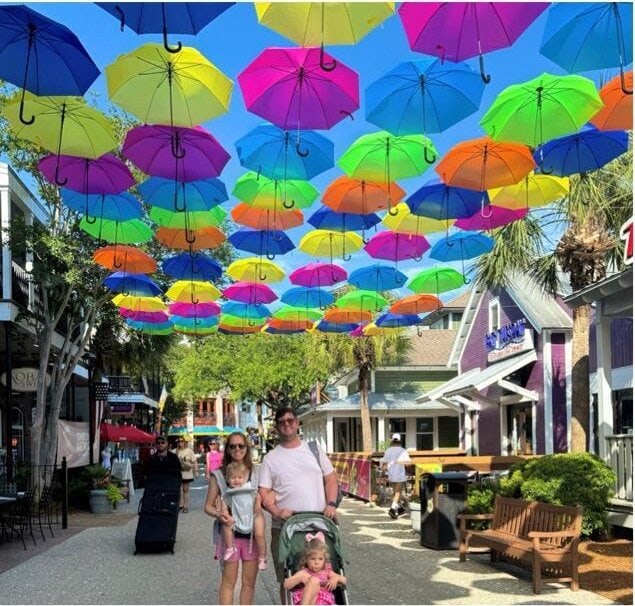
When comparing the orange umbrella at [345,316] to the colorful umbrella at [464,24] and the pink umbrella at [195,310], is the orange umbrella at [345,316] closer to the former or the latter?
the pink umbrella at [195,310]

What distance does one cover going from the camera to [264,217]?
1241 cm

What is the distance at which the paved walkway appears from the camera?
8.70 metres

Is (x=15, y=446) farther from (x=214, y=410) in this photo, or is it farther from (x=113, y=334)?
(x=214, y=410)

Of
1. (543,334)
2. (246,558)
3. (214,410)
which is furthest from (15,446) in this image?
(214,410)

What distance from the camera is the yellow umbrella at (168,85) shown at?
26.2 feet

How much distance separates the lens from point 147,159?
9742 millimetres

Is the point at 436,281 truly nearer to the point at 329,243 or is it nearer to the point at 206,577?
the point at 329,243

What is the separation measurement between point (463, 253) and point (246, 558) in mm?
8692

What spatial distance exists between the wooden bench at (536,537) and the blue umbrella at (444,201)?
386 cm

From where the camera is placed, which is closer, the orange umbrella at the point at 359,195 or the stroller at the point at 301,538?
the stroller at the point at 301,538

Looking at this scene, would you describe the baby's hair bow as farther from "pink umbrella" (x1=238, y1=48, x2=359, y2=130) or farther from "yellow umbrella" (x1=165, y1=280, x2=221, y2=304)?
"yellow umbrella" (x1=165, y1=280, x2=221, y2=304)

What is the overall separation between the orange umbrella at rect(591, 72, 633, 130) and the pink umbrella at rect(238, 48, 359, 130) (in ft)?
8.36

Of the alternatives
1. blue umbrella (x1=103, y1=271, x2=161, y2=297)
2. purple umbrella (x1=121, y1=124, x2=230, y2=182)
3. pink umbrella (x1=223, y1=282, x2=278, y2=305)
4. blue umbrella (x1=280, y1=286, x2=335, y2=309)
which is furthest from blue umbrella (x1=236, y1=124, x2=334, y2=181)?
blue umbrella (x1=280, y1=286, x2=335, y2=309)

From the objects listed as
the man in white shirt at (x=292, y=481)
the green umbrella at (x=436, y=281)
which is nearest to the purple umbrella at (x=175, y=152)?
the man in white shirt at (x=292, y=481)
